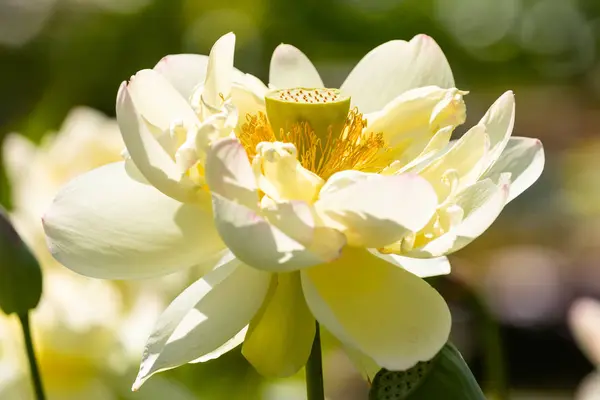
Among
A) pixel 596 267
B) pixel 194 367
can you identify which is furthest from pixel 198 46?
pixel 194 367

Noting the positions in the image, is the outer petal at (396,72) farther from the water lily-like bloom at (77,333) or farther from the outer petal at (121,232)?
the water lily-like bloom at (77,333)

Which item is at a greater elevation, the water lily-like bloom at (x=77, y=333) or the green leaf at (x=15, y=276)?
the green leaf at (x=15, y=276)

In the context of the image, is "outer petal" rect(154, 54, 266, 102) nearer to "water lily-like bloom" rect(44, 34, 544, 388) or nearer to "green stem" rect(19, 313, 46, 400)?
"water lily-like bloom" rect(44, 34, 544, 388)

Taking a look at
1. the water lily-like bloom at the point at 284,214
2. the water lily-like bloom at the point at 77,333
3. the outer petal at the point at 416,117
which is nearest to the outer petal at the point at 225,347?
the water lily-like bloom at the point at 284,214

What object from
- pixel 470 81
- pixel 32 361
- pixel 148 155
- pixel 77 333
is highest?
pixel 148 155

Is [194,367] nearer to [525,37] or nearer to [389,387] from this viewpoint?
[389,387]

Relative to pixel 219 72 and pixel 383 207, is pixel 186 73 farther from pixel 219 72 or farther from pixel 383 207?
pixel 383 207

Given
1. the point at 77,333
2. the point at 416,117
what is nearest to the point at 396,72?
the point at 416,117
